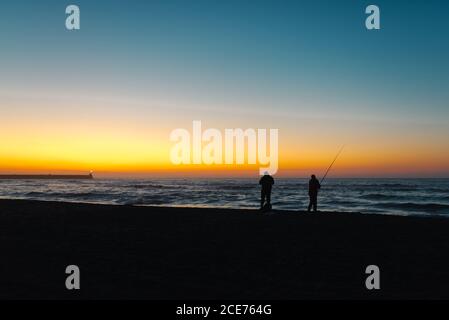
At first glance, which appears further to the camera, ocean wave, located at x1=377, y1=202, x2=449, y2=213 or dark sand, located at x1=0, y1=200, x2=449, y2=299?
ocean wave, located at x1=377, y1=202, x2=449, y2=213

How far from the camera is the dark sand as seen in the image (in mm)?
6742

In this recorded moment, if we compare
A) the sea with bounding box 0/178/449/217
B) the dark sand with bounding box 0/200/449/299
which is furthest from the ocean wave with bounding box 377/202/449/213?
the dark sand with bounding box 0/200/449/299

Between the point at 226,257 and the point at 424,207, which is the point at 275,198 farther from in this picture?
A: the point at 226,257

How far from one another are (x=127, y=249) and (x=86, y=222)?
6242mm

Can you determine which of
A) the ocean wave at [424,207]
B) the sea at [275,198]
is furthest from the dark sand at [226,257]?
the ocean wave at [424,207]

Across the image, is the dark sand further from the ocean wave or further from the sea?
the ocean wave

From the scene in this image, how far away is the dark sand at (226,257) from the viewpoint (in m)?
6.74

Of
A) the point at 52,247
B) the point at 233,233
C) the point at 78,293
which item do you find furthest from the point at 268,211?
the point at 78,293

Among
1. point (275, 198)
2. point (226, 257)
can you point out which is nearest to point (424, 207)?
point (275, 198)

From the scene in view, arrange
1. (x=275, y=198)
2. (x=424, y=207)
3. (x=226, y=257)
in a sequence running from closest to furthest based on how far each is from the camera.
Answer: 1. (x=226, y=257)
2. (x=424, y=207)
3. (x=275, y=198)

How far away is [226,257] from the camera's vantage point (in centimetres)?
928
